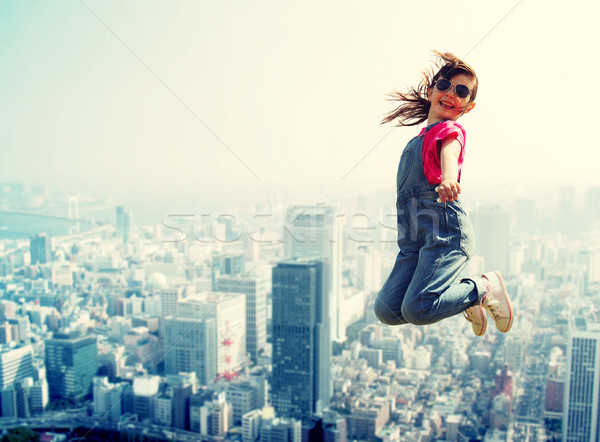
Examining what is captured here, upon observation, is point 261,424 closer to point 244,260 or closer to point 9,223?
point 244,260

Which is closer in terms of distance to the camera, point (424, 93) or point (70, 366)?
point (424, 93)

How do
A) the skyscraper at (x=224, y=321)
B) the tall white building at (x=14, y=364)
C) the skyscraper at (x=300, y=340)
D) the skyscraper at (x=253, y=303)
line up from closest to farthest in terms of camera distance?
the tall white building at (x=14, y=364) < the skyscraper at (x=300, y=340) < the skyscraper at (x=224, y=321) < the skyscraper at (x=253, y=303)

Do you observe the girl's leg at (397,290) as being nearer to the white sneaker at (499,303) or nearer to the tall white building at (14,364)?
the white sneaker at (499,303)

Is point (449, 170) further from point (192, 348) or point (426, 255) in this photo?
point (192, 348)

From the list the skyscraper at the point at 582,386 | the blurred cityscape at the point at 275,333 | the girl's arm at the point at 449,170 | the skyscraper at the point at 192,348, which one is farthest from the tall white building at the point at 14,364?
the girl's arm at the point at 449,170

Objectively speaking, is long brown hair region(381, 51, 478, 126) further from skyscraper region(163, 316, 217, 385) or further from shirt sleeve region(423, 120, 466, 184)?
skyscraper region(163, 316, 217, 385)

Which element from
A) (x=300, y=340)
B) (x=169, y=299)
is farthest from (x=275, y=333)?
(x=169, y=299)
